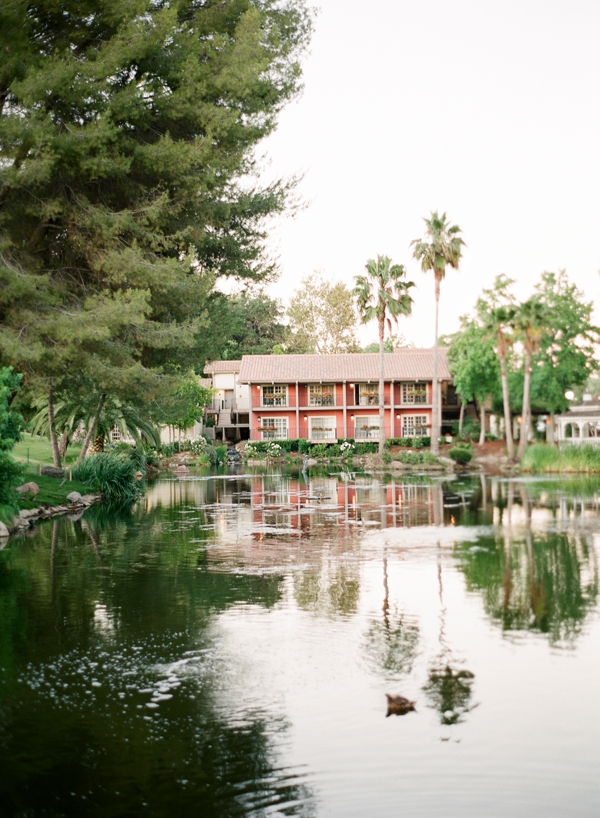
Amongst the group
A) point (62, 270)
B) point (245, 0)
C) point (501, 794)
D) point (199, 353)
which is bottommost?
point (501, 794)

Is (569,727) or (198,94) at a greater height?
(198,94)

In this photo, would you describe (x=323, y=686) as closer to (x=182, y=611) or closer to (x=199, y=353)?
(x=182, y=611)

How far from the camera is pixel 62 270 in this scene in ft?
85.5

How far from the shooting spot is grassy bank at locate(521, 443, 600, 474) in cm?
4203

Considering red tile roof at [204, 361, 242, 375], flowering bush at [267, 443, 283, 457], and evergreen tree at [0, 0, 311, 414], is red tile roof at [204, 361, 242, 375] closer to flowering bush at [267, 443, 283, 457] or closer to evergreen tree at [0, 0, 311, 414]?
flowering bush at [267, 443, 283, 457]

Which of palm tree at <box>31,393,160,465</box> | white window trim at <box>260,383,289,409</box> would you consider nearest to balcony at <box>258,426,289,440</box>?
white window trim at <box>260,383,289,409</box>

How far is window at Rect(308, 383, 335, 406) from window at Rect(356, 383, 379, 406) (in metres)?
2.16

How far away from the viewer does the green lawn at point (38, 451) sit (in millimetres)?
36031

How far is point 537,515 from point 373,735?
16.6m

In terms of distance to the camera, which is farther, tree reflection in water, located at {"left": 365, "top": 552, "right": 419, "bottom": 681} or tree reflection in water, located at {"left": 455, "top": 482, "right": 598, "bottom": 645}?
tree reflection in water, located at {"left": 455, "top": 482, "right": 598, "bottom": 645}

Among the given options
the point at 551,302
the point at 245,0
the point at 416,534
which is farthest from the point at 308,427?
the point at 416,534

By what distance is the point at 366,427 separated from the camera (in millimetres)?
67625

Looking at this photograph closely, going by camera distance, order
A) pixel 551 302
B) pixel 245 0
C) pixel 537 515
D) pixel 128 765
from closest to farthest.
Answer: pixel 128 765
pixel 537 515
pixel 245 0
pixel 551 302

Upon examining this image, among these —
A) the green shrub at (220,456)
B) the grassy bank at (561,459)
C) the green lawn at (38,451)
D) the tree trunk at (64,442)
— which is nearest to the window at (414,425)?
the green shrub at (220,456)
